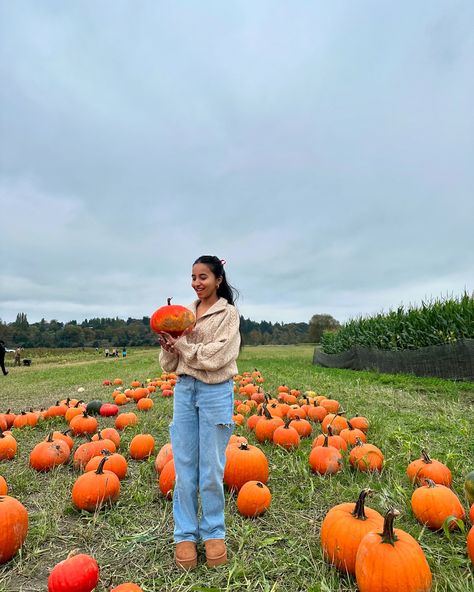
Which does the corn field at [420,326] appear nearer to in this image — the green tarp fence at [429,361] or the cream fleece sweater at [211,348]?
the green tarp fence at [429,361]

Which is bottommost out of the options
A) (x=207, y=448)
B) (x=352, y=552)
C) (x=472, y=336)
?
(x=352, y=552)

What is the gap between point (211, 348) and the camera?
266 centimetres

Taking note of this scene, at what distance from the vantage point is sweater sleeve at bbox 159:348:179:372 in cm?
289

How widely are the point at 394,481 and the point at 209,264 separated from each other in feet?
8.17

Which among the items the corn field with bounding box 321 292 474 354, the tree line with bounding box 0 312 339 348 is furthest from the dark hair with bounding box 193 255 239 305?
the tree line with bounding box 0 312 339 348

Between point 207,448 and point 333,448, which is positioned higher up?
point 207,448

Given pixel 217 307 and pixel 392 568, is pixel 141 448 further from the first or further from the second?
pixel 392 568

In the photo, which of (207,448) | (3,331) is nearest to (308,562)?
(207,448)

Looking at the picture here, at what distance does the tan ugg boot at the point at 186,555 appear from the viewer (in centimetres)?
240

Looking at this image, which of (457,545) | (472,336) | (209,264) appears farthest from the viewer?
(472,336)

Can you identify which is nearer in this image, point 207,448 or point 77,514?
point 207,448

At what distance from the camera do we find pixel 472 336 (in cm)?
1278

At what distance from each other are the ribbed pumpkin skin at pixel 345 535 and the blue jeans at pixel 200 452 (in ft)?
2.25

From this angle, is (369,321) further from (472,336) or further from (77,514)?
(77,514)
